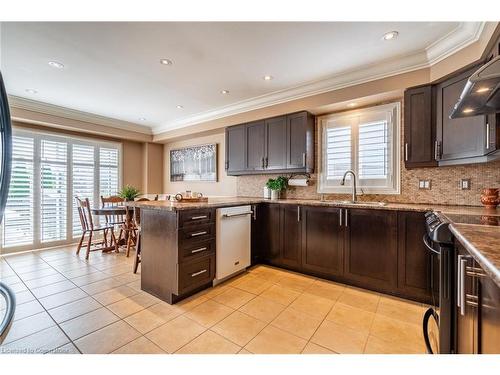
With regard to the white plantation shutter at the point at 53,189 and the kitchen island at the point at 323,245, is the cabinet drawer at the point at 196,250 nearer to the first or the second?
the kitchen island at the point at 323,245

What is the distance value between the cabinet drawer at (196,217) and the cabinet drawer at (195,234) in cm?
5

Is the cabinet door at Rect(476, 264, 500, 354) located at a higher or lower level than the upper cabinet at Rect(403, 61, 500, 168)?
lower

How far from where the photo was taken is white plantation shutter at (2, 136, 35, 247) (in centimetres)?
381

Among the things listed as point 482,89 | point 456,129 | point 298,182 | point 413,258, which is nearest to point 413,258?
point 413,258

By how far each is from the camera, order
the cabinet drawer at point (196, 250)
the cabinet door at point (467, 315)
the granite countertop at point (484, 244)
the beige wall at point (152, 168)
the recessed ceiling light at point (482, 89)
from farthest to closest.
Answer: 1. the beige wall at point (152, 168)
2. the cabinet drawer at point (196, 250)
3. the recessed ceiling light at point (482, 89)
4. the cabinet door at point (467, 315)
5. the granite countertop at point (484, 244)

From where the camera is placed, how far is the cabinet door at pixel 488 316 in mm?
723

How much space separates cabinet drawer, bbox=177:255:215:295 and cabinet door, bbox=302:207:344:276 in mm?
1188

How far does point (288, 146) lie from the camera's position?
3375 millimetres

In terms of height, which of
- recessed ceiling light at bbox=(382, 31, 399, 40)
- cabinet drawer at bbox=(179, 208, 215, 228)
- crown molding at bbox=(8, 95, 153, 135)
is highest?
recessed ceiling light at bbox=(382, 31, 399, 40)

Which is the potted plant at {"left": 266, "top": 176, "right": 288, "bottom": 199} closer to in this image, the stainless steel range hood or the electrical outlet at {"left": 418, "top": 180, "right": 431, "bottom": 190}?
the electrical outlet at {"left": 418, "top": 180, "right": 431, "bottom": 190}

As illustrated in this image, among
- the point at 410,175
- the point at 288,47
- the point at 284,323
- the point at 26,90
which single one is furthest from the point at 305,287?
the point at 26,90

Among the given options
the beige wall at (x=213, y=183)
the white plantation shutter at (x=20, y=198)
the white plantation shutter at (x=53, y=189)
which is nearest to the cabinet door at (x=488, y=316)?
the beige wall at (x=213, y=183)

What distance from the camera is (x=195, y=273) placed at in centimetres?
239

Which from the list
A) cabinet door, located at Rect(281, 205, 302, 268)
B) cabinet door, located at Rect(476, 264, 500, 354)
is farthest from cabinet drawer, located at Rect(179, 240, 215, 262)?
cabinet door, located at Rect(476, 264, 500, 354)
